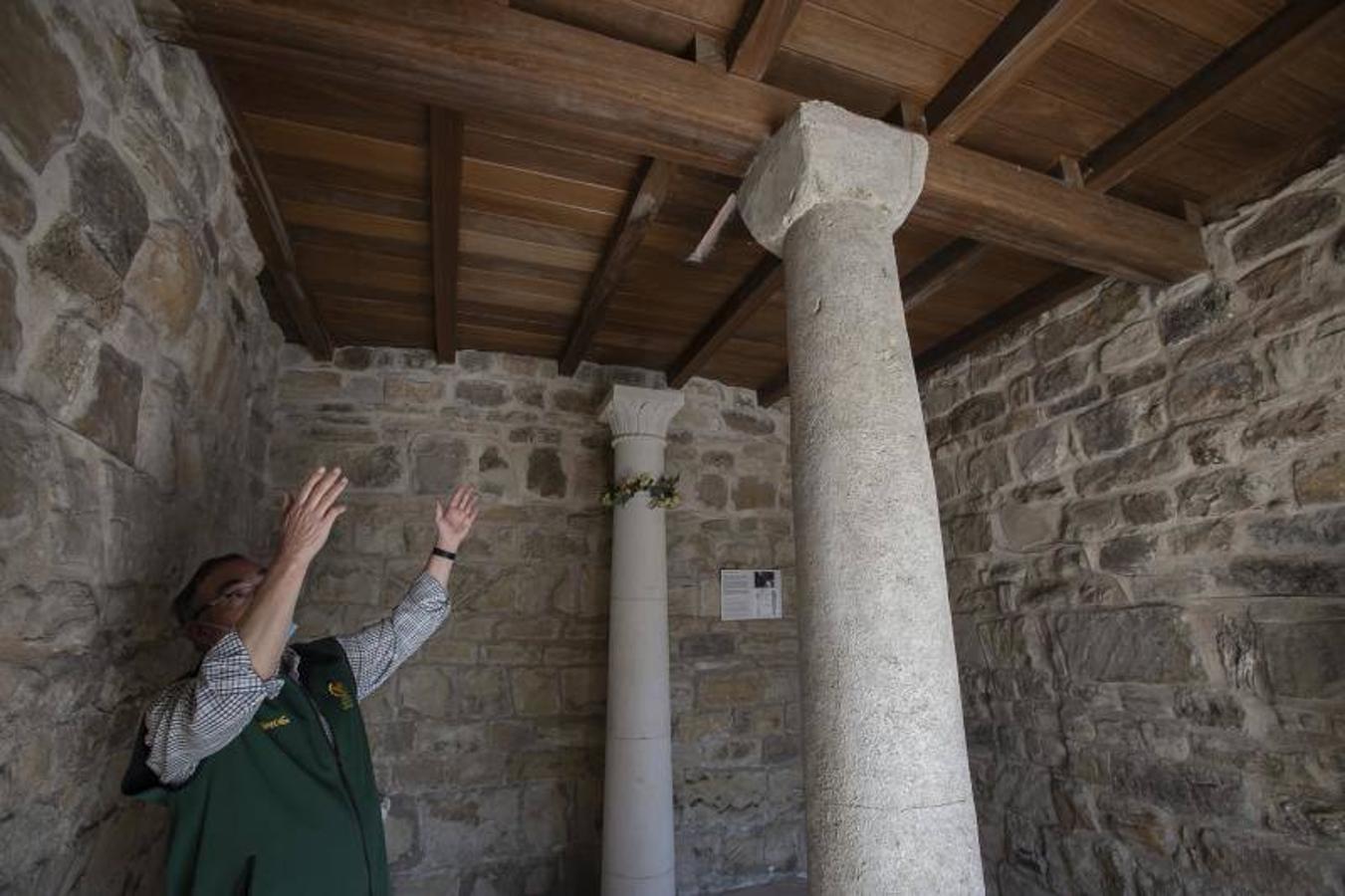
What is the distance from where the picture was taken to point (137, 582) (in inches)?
65.7

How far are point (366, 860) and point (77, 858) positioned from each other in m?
0.66

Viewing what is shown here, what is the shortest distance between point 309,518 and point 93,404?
65 centimetres

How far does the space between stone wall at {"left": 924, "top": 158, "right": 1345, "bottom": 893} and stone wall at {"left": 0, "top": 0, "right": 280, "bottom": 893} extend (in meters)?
3.10

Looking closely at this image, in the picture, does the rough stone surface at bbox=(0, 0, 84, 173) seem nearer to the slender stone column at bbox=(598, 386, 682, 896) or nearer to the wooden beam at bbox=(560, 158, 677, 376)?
the wooden beam at bbox=(560, 158, 677, 376)

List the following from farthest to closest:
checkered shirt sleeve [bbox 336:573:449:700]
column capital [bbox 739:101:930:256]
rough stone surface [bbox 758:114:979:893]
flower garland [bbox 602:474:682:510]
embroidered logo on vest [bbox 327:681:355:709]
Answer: flower garland [bbox 602:474:682:510], checkered shirt sleeve [bbox 336:573:449:700], column capital [bbox 739:101:930:256], embroidered logo on vest [bbox 327:681:355:709], rough stone surface [bbox 758:114:979:893]

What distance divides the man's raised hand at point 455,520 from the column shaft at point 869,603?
998mm

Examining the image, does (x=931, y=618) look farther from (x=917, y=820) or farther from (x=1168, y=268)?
(x=1168, y=268)

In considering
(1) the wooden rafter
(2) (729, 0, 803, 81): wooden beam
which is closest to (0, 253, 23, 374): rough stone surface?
(2) (729, 0, 803, 81): wooden beam

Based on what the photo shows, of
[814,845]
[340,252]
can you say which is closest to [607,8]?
[340,252]

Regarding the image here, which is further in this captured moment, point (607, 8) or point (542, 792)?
point (542, 792)

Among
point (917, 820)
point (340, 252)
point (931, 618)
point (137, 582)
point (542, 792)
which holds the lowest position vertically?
point (542, 792)

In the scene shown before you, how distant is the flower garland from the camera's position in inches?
132

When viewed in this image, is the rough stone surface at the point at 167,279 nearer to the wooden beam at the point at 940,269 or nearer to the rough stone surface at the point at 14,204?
the rough stone surface at the point at 14,204

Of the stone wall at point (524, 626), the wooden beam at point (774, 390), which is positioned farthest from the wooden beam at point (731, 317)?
the wooden beam at point (774, 390)
